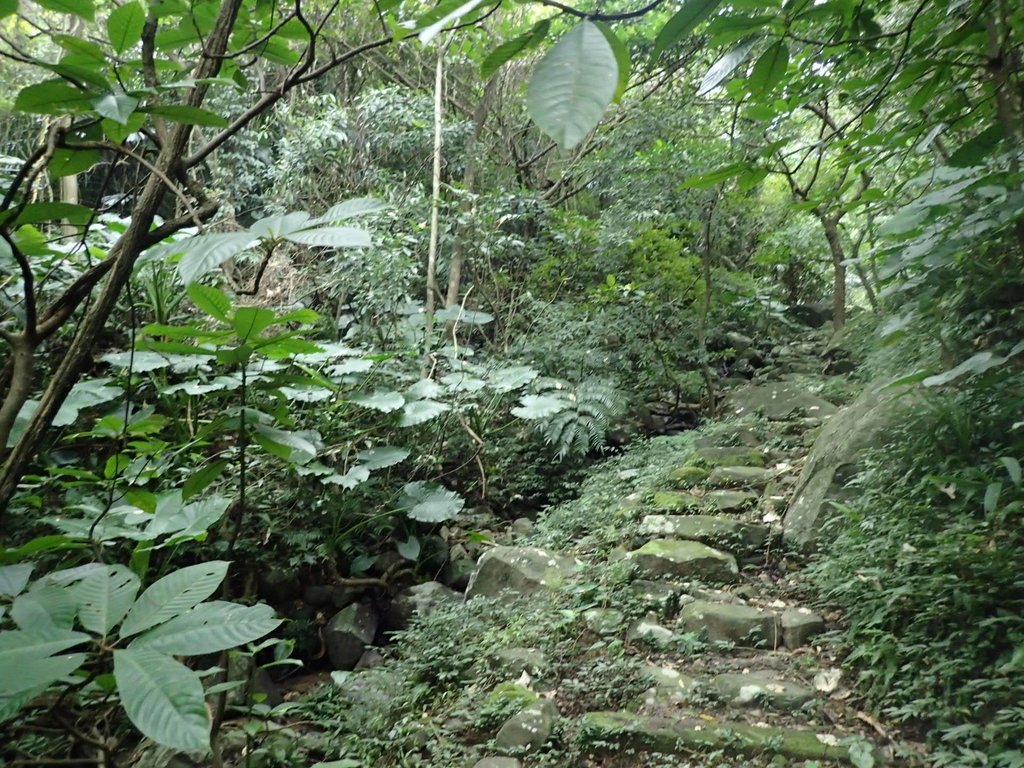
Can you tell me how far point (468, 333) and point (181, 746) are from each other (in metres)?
5.52

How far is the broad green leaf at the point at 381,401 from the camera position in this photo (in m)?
4.04

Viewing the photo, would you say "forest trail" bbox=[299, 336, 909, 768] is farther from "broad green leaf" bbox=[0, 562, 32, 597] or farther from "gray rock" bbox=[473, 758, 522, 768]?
"broad green leaf" bbox=[0, 562, 32, 597]

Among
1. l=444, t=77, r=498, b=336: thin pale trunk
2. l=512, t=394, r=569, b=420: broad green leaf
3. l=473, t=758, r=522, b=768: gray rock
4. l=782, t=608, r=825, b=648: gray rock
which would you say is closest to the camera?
l=473, t=758, r=522, b=768: gray rock

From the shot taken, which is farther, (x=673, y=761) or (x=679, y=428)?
(x=679, y=428)

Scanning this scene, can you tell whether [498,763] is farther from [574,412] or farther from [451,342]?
[451,342]

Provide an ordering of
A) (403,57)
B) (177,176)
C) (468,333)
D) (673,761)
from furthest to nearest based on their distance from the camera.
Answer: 1. (403,57)
2. (468,333)
3. (673,761)
4. (177,176)

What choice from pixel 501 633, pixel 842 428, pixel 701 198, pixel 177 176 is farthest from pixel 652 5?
pixel 701 198

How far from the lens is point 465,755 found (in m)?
2.24

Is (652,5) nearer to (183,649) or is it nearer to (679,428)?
(183,649)

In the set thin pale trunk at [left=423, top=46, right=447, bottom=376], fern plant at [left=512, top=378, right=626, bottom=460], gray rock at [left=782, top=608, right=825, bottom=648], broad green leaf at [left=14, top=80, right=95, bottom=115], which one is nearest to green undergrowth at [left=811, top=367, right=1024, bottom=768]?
gray rock at [left=782, top=608, right=825, bottom=648]

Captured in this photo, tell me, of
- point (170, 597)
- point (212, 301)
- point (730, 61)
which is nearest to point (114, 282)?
point (212, 301)

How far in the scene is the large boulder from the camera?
10.6 feet

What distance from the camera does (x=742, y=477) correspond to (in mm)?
4195

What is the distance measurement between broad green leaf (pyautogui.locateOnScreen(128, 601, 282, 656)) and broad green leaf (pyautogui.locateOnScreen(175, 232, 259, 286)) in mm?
460
